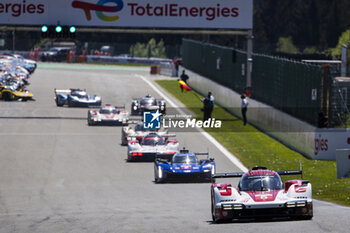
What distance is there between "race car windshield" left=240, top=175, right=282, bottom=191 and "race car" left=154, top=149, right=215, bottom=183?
7.37 meters

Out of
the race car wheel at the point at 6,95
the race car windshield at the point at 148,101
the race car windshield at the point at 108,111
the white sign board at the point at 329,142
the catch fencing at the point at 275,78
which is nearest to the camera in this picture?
the white sign board at the point at 329,142

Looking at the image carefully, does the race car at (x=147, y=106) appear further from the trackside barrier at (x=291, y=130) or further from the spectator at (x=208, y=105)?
the trackside barrier at (x=291, y=130)

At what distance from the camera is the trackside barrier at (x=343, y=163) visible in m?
26.2

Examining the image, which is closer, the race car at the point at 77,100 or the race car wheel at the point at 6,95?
the race car at the point at 77,100

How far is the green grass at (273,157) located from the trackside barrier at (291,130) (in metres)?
0.37

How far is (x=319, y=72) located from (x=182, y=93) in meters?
29.6

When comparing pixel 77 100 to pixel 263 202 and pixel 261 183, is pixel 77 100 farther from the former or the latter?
pixel 263 202

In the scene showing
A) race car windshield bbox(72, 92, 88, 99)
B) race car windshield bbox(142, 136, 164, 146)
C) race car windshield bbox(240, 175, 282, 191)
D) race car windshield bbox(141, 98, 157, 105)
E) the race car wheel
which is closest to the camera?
race car windshield bbox(240, 175, 282, 191)

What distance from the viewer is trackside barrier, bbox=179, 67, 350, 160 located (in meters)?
30.6

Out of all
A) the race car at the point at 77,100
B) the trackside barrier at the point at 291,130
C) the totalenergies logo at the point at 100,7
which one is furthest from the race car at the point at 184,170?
the race car at the point at 77,100

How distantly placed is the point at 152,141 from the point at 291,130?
7.62m

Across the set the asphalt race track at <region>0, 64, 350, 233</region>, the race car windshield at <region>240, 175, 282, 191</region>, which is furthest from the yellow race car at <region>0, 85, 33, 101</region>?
the race car windshield at <region>240, 175, 282, 191</region>

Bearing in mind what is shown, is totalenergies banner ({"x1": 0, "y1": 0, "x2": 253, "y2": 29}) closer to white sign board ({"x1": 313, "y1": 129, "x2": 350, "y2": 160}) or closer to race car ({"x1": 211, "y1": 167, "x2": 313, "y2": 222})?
white sign board ({"x1": 313, "y1": 129, "x2": 350, "y2": 160})

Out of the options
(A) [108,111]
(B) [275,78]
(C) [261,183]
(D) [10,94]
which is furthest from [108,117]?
(C) [261,183]
